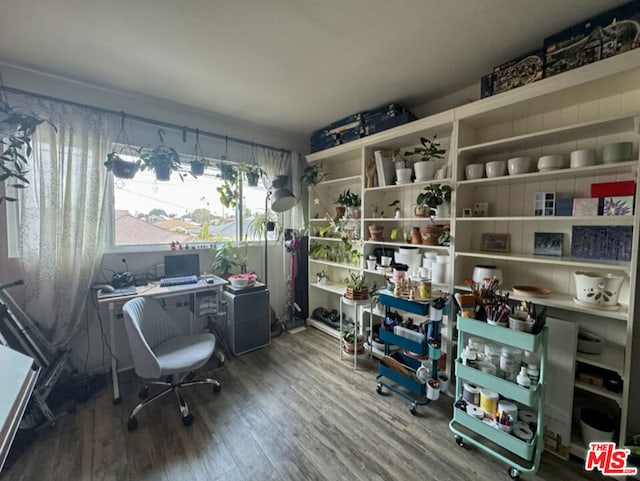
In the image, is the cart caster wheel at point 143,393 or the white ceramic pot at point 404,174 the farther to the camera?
the white ceramic pot at point 404,174

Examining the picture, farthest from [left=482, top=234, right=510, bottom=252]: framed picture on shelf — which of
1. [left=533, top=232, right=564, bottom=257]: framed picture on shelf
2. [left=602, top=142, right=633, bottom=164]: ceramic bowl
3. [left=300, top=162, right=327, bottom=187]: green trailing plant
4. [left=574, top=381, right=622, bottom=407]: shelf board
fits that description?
[left=300, top=162, right=327, bottom=187]: green trailing plant

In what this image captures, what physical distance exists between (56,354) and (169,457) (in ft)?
4.25

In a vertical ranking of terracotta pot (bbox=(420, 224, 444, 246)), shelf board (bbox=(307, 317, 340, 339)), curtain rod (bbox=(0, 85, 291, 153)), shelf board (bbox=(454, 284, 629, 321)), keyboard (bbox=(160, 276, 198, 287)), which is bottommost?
shelf board (bbox=(307, 317, 340, 339))

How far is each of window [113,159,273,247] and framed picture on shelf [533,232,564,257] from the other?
272 cm

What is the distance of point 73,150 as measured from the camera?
2.13 m

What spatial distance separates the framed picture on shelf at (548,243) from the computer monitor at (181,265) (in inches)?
117

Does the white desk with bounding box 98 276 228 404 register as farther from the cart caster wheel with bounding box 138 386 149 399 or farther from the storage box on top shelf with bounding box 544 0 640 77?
the storage box on top shelf with bounding box 544 0 640 77

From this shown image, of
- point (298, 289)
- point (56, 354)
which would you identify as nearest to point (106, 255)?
point (56, 354)

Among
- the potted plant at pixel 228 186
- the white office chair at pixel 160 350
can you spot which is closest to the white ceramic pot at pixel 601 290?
the white office chair at pixel 160 350

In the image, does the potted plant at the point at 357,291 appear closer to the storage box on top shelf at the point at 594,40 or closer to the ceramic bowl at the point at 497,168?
the ceramic bowl at the point at 497,168

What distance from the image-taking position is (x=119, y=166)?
7.06 feet

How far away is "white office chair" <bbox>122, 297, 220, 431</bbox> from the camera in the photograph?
1.70 m

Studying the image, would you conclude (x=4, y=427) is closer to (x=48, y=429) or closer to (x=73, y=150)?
(x=48, y=429)

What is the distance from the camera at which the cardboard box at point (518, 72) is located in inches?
66.0
